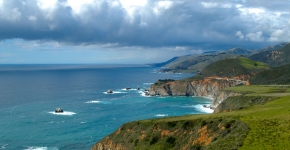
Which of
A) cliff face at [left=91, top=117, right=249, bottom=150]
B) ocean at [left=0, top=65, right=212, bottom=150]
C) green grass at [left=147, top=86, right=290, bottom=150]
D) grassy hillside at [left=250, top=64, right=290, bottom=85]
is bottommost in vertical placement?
ocean at [left=0, top=65, right=212, bottom=150]

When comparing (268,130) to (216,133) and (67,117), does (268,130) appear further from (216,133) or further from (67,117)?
(67,117)

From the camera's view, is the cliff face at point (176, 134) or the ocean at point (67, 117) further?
the ocean at point (67, 117)

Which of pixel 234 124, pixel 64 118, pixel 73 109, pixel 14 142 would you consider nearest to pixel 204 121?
pixel 234 124

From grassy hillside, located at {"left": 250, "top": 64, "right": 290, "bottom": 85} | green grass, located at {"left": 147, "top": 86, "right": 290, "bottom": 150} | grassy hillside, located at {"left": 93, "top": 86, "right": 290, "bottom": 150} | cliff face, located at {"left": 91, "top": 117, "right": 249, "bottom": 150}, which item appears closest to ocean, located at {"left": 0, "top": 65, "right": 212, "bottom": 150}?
cliff face, located at {"left": 91, "top": 117, "right": 249, "bottom": 150}

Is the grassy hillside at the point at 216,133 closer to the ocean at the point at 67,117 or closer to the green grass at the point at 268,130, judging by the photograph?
the green grass at the point at 268,130

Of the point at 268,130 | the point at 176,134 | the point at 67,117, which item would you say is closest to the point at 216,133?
the point at 268,130

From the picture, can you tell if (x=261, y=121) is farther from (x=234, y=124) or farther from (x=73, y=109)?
(x=73, y=109)

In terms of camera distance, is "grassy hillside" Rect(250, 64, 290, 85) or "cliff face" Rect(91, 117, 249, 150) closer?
"cliff face" Rect(91, 117, 249, 150)

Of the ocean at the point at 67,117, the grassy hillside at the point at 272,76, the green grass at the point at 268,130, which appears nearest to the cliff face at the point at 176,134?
the green grass at the point at 268,130

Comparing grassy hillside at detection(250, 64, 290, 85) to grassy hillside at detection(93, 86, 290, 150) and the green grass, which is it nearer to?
grassy hillside at detection(93, 86, 290, 150)
